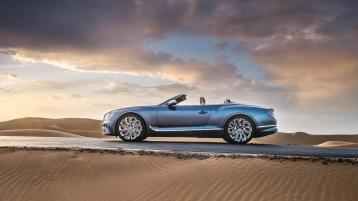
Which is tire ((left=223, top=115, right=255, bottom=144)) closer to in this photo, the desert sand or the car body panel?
the car body panel

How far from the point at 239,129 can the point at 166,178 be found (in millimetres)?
5214

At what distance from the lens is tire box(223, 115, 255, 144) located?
584 inches

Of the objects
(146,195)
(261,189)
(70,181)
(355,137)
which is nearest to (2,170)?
(70,181)

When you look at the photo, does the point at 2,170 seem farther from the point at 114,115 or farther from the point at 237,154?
the point at 237,154

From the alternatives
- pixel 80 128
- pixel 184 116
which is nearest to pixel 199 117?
pixel 184 116

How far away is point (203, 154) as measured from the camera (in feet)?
37.6

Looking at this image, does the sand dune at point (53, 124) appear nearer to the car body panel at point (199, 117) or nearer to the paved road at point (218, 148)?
the car body panel at point (199, 117)

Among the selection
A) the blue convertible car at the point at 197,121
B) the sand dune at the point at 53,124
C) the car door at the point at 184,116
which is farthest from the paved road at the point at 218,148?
the sand dune at the point at 53,124

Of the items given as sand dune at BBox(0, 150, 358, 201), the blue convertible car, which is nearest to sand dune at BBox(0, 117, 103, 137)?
the blue convertible car

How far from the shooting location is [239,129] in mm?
14977

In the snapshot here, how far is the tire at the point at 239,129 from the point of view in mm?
14844

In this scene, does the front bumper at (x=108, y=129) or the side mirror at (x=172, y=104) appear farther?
the front bumper at (x=108, y=129)

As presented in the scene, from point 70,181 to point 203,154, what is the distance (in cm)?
304

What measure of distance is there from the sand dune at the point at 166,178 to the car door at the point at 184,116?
3415 millimetres
